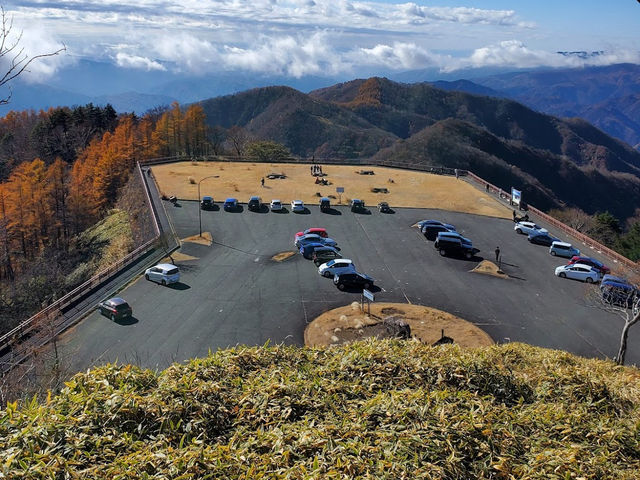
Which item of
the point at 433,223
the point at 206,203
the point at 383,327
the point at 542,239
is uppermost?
the point at 206,203

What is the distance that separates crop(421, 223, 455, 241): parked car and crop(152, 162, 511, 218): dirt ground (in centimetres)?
1114

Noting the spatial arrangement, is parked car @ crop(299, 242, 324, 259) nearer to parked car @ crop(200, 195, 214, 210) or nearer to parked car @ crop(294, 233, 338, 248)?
parked car @ crop(294, 233, 338, 248)

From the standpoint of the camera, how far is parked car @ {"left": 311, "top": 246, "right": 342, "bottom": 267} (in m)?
38.3

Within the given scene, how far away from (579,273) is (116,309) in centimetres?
3374

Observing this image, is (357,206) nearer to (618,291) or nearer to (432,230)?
(432,230)

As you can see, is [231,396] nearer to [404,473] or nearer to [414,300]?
[404,473]

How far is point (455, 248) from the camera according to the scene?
41438mm

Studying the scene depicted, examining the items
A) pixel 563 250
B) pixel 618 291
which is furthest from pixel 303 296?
pixel 563 250

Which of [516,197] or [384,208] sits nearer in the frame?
[384,208]

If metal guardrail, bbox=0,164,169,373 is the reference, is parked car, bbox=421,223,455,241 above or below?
above

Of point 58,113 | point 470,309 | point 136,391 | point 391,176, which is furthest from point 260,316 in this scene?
point 58,113

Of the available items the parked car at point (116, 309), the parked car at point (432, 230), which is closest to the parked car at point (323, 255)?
the parked car at point (432, 230)

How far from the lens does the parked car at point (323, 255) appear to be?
38312 millimetres

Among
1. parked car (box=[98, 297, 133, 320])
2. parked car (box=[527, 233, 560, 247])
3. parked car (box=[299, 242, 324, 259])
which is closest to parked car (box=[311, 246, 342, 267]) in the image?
parked car (box=[299, 242, 324, 259])
